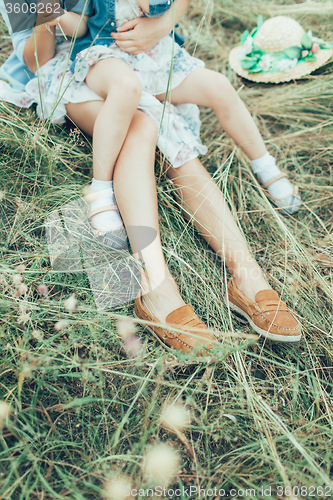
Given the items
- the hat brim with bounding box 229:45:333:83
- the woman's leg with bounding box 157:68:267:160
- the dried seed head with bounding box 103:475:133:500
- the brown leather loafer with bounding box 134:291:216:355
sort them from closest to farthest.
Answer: the dried seed head with bounding box 103:475:133:500 → the brown leather loafer with bounding box 134:291:216:355 → the woman's leg with bounding box 157:68:267:160 → the hat brim with bounding box 229:45:333:83

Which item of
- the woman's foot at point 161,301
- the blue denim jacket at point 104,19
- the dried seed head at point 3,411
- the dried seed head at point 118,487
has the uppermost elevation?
the blue denim jacket at point 104,19

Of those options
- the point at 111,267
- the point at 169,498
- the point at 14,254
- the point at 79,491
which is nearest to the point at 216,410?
the point at 169,498

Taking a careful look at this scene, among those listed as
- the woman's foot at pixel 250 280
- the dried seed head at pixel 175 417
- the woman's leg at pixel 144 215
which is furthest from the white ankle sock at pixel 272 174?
the dried seed head at pixel 175 417

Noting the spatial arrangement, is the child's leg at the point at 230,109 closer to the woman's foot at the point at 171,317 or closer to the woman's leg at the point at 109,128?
the woman's leg at the point at 109,128

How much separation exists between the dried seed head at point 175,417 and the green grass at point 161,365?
2 cm

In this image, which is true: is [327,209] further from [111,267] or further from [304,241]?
[111,267]

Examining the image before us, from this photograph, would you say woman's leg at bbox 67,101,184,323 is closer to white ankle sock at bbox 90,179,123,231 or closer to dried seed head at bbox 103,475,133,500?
white ankle sock at bbox 90,179,123,231

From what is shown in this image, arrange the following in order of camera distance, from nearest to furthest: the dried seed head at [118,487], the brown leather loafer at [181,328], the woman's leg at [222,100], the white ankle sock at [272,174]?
the dried seed head at [118,487] → the brown leather loafer at [181,328] → the woman's leg at [222,100] → the white ankle sock at [272,174]

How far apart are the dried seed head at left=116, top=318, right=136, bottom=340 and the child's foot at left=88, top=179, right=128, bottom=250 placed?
0.23 m

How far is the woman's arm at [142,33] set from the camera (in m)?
0.93

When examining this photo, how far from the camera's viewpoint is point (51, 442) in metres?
0.63

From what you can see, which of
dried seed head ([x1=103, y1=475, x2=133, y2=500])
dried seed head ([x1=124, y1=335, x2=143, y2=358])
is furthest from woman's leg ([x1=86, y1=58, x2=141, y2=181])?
dried seed head ([x1=103, y1=475, x2=133, y2=500])

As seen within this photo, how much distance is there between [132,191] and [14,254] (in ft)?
1.30

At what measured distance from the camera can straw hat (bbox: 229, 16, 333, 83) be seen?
1340mm
